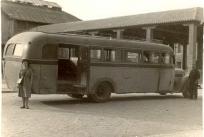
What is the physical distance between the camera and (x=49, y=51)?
12.9 meters

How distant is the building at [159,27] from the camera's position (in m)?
26.5

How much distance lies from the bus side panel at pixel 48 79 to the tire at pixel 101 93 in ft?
5.74

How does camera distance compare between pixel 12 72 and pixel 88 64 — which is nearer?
pixel 12 72

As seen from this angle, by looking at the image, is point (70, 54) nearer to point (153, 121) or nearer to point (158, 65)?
point (158, 65)

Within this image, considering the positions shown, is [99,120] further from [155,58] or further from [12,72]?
[155,58]

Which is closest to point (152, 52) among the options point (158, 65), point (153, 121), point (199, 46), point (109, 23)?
point (158, 65)

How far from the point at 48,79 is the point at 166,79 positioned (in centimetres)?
586

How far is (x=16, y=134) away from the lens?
7578 millimetres

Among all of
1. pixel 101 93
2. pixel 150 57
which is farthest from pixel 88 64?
pixel 150 57

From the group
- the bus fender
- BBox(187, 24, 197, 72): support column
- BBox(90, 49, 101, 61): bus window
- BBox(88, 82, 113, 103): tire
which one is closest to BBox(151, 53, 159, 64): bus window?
the bus fender

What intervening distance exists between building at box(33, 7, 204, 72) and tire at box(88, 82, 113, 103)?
11137mm

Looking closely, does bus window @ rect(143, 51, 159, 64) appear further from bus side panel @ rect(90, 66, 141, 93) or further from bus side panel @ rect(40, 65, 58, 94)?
bus side panel @ rect(40, 65, 58, 94)

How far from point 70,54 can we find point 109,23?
1885cm

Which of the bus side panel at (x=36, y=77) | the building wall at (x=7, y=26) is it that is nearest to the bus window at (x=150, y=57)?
the bus side panel at (x=36, y=77)
